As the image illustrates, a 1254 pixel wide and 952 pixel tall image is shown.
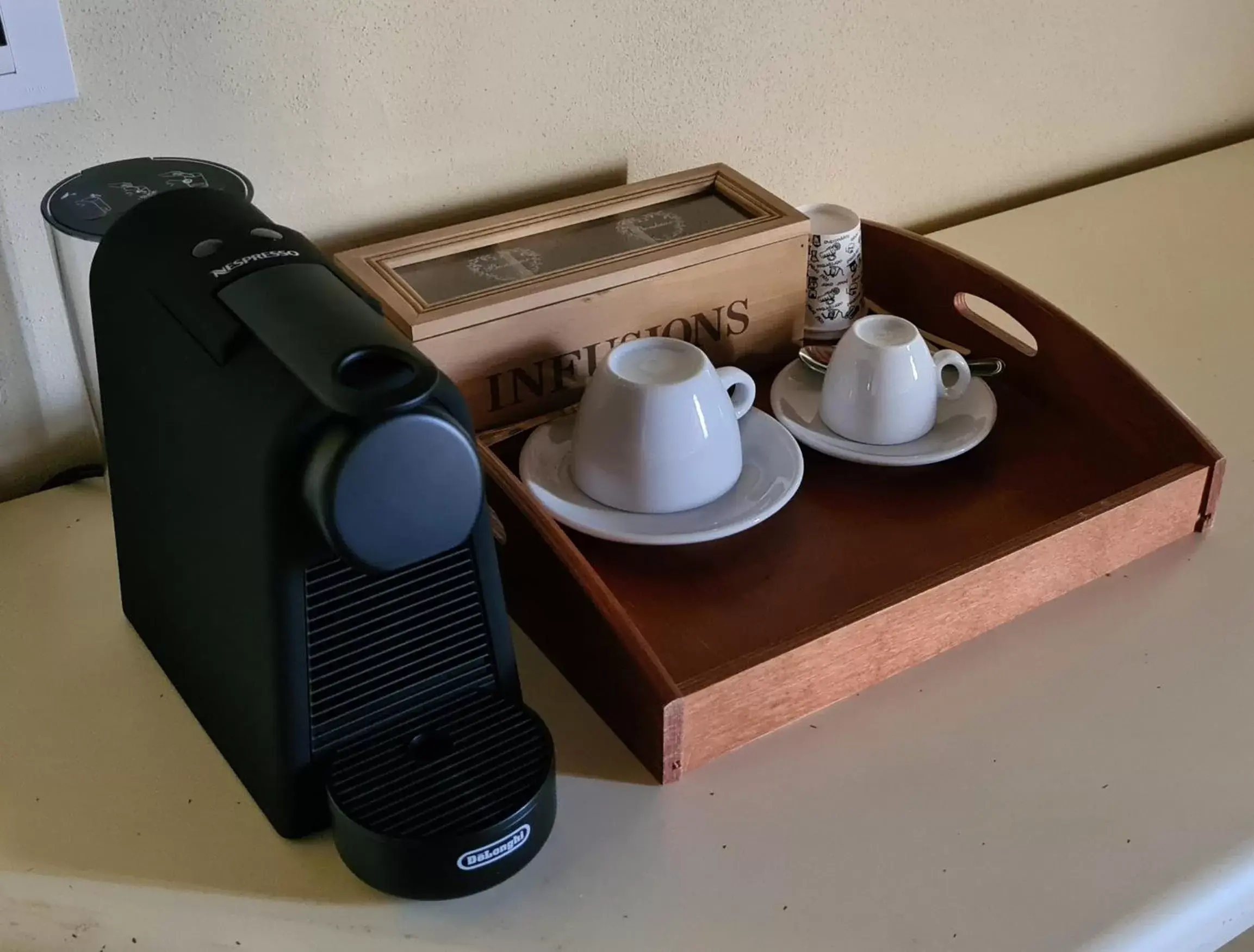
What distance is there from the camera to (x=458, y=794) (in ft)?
1.85

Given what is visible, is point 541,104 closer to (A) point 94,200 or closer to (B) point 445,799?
(A) point 94,200

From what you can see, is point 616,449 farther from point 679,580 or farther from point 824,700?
point 824,700

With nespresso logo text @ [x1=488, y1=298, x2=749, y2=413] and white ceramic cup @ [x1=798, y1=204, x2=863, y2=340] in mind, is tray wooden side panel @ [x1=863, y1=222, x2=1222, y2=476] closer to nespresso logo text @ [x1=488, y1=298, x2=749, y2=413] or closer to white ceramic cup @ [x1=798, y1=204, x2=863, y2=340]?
white ceramic cup @ [x1=798, y1=204, x2=863, y2=340]

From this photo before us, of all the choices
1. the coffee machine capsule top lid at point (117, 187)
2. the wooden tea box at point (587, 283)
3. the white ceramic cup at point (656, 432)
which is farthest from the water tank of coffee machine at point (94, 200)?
the white ceramic cup at point (656, 432)

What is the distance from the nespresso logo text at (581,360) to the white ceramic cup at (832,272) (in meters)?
0.08

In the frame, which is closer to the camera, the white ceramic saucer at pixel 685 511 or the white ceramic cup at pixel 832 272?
the white ceramic saucer at pixel 685 511

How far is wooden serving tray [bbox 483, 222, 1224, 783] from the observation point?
0.64m

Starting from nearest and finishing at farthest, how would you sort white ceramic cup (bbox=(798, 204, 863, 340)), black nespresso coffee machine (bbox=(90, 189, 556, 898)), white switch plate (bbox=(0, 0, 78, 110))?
black nespresso coffee machine (bbox=(90, 189, 556, 898))
white switch plate (bbox=(0, 0, 78, 110))
white ceramic cup (bbox=(798, 204, 863, 340))

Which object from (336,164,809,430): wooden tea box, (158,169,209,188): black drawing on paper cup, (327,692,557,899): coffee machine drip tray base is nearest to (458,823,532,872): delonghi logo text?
(327,692,557,899): coffee machine drip tray base

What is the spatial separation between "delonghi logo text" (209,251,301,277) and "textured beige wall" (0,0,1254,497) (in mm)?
298

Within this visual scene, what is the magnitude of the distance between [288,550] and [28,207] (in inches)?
16.0

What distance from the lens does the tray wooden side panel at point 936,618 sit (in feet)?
2.08

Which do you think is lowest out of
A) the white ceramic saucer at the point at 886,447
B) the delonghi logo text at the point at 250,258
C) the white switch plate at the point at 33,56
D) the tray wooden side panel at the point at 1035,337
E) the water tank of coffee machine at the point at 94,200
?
the white ceramic saucer at the point at 886,447

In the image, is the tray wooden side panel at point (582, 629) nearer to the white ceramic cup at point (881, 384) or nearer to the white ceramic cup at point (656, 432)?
the white ceramic cup at point (656, 432)
